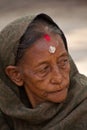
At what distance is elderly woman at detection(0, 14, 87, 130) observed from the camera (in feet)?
5.94

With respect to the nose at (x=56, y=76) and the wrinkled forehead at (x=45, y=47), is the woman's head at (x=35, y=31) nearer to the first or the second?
the wrinkled forehead at (x=45, y=47)

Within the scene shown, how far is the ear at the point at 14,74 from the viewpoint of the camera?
189 cm

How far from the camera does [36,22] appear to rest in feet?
6.07

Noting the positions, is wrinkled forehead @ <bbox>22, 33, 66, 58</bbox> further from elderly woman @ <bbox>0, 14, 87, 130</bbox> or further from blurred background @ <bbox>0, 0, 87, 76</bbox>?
blurred background @ <bbox>0, 0, 87, 76</bbox>

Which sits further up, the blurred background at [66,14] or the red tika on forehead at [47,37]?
the red tika on forehead at [47,37]

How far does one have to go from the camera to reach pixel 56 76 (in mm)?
1793

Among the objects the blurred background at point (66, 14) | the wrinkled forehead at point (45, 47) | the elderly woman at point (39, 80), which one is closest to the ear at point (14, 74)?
the elderly woman at point (39, 80)

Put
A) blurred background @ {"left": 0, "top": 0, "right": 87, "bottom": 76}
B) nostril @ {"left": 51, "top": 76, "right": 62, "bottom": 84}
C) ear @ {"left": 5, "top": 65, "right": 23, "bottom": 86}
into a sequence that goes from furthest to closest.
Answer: blurred background @ {"left": 0, "top": 0, "right": 87, "bottom": 76} < ear @ {"left": 5, "top": 65, "right": 23, "bottom": 86} < nostril @ {"left": 51, "top": 76, "right": 62, "bottom": 84}

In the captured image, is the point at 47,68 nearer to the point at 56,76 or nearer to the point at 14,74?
the point at 56,76

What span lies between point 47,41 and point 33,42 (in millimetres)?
49

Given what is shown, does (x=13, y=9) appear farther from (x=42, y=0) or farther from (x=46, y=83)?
(x=46, y=83)

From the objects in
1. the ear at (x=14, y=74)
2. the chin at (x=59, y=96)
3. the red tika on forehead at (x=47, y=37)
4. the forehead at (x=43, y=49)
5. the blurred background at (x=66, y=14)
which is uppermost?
the red tika on forehead at (x=47, y=37)

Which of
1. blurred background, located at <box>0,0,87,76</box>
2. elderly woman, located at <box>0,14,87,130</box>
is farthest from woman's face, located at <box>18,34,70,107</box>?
blurred background, located at <box>0,0,87,76</box>

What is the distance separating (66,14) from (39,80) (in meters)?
4.24
